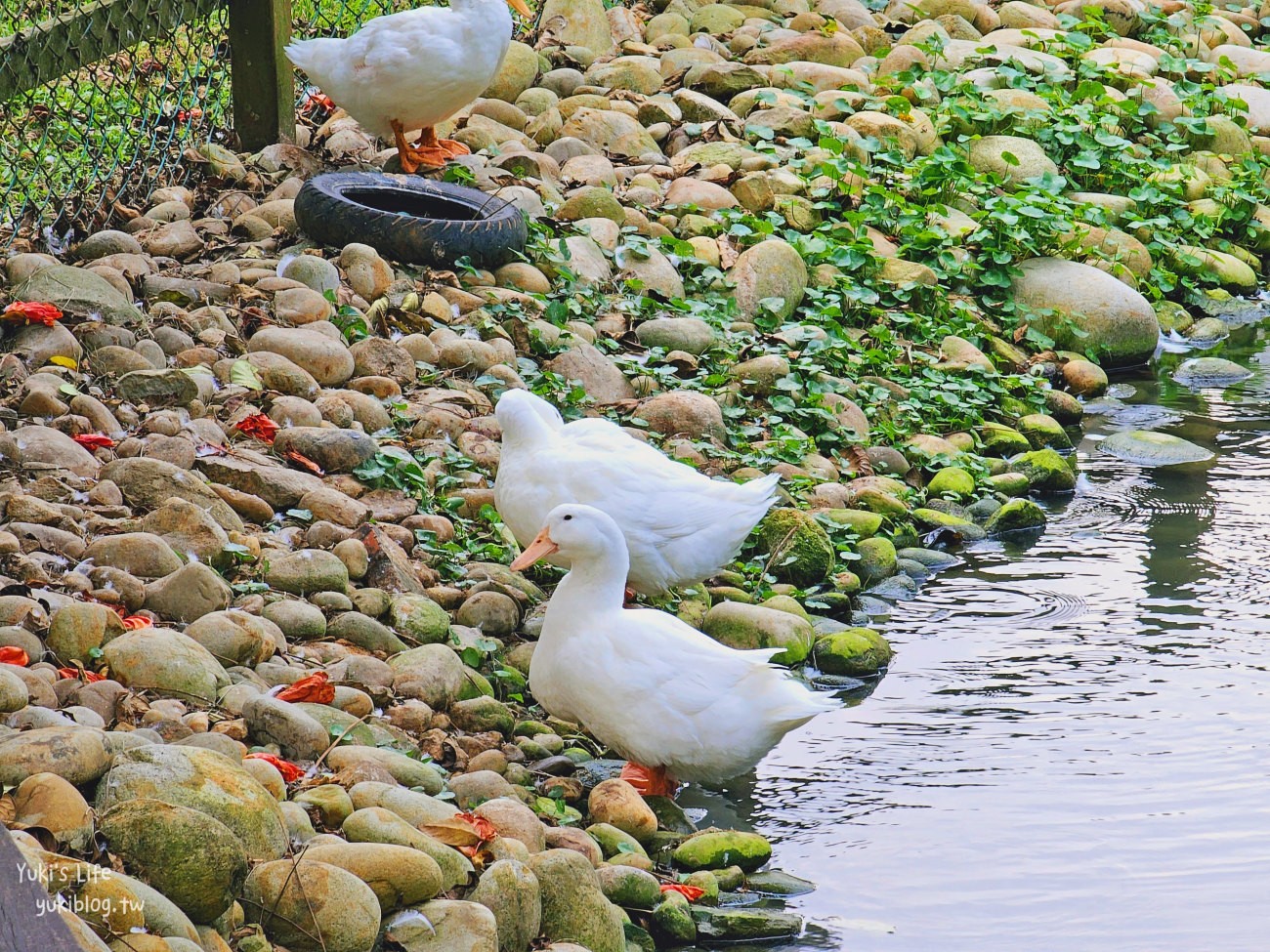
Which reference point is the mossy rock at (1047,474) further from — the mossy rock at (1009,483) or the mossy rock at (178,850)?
the mossy rock at (178,850)

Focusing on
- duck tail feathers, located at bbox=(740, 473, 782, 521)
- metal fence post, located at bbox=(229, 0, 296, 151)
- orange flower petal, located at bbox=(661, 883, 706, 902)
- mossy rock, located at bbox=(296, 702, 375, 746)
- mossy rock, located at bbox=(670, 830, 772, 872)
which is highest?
metal fence post, located at bbox=(229, 0, 296, 151)

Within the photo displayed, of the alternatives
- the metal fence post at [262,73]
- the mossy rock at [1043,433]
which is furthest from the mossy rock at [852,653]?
the metal fence post at [262,73]

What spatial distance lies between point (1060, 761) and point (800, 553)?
4.42 ft

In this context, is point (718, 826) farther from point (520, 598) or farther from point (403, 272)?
point (403, 272)

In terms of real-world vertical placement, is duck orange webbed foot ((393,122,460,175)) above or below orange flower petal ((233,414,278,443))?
above

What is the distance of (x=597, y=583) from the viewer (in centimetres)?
411

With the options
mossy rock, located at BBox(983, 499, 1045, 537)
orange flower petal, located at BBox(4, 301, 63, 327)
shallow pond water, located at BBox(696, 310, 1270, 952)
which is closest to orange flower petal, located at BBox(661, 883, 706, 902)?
shallow pond water, located at BBox(696, 310, 1270, 952)

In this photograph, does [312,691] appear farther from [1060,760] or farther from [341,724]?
[1060,760]

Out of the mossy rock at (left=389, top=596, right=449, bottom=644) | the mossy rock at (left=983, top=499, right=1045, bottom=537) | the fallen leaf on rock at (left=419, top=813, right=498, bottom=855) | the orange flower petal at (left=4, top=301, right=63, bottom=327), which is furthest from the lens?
the mossy rock at (left=983, top=499, right=1045, bottom=537)

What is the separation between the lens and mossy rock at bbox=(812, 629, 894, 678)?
4.87 m

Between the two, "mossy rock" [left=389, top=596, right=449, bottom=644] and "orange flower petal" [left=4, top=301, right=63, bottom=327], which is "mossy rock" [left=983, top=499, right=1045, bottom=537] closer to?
"mossy rock" [left=389, top=596, right=449, bottom=644]

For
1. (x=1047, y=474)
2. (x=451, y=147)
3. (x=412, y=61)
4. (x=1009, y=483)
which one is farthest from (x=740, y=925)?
(x=451, y=147)

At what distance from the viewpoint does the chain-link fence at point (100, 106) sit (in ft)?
20.4

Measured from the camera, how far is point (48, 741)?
2.80 meters
